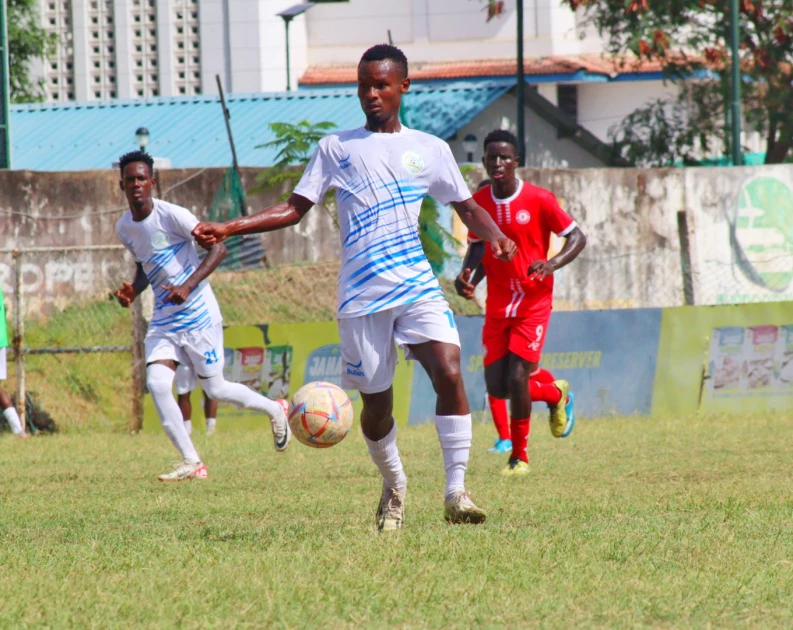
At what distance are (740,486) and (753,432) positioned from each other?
155 inches

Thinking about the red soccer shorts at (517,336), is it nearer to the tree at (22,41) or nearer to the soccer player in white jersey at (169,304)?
the soccer player in white jersey at (169,304)

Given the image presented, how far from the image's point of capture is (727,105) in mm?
26141

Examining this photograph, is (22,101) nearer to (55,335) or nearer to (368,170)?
(55,335)

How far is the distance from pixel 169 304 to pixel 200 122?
20.1 metres

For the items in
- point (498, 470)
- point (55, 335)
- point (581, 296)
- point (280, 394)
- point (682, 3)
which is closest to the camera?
point (498, 470)

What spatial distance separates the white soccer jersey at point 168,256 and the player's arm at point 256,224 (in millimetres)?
3468

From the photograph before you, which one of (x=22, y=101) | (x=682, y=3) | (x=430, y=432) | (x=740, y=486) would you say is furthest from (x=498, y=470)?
(x=22, y=101)

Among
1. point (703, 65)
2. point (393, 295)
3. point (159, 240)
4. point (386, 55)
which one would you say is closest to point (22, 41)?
point (703, 65)

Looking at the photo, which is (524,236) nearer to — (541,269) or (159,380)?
(541,269)

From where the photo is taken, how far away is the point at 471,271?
9211mm

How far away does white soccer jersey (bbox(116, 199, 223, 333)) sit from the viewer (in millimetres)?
9445

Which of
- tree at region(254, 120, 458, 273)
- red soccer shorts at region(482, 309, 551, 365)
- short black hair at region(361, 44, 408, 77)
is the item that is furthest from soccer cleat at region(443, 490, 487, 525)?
tree at region(254, 120, 458, 273)

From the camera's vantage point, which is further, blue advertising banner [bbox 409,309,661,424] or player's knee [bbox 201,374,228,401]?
blue advertising banner [bbox 409,309,661,424]

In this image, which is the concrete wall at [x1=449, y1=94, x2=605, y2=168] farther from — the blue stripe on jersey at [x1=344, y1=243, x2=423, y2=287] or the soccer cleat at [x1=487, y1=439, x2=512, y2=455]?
the blue stripe on jersey at [x1=344, y1=243, x2=423, y2=287]
